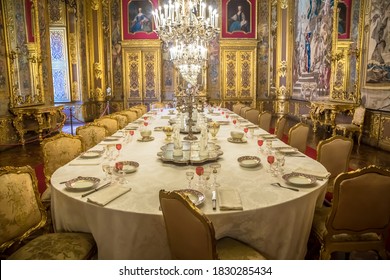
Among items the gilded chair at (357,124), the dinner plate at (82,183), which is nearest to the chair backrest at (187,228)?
the dinner plate at (82,183)

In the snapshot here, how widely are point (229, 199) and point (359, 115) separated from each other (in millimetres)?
6965

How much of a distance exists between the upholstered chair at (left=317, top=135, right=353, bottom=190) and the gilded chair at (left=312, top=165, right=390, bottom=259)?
137cm

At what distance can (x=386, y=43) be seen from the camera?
7301mm

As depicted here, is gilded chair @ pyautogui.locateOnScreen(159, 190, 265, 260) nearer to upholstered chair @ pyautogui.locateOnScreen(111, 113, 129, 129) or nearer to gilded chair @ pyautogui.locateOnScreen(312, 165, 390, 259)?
gilded chair @ pyautogui.locateOnScreen(312, 165, 390, 259)

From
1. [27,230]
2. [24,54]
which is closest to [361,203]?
[27,230]

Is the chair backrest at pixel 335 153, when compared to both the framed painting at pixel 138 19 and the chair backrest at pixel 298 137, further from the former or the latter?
the framed painting at pixel 138 19

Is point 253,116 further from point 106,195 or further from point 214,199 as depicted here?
point 106,195

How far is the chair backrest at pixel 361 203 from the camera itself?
2.23 m

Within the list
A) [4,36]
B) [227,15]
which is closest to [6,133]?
[4,36]

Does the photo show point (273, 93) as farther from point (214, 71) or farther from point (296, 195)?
point (296, 195)

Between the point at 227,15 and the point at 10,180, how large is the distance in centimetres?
1164

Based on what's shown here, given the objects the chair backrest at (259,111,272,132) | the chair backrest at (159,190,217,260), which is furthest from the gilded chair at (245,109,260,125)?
the chair backrest at (159,190,217,260)

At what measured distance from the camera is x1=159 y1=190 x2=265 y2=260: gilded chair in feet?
5.55

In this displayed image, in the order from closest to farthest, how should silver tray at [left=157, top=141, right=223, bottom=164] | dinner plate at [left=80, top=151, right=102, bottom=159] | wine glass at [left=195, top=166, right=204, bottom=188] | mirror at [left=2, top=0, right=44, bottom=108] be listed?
wine glass at [left=195, top=166, right=204, bottom=188] → silver tray at [left=157, top=141, right=223, bottom=164] → dinner plate at [left=80, top=151, right=102, bottom=159] → mirror at [left=2, top=0, right=44, bottom=108]
